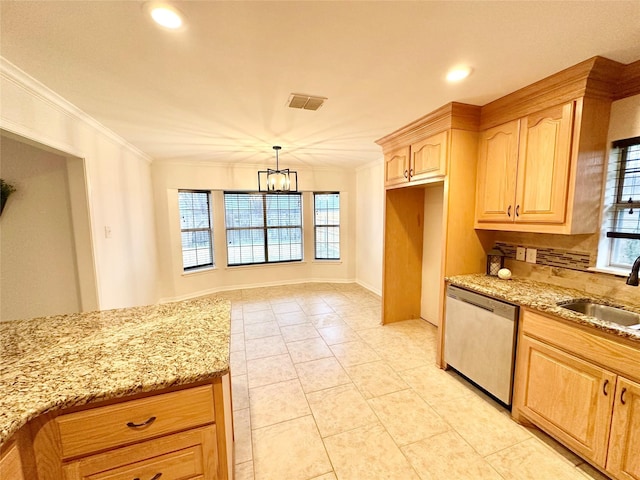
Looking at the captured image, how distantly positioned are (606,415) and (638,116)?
189 cm

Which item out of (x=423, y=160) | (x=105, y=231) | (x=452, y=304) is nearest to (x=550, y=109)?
(x=423, y=160)

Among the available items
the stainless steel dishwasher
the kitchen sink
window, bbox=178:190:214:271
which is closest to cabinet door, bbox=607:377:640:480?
the kitchen sink

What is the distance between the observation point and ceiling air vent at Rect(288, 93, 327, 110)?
6.86 ft

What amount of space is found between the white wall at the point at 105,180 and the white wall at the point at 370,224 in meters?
3.66

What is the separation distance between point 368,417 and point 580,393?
1.33 meters

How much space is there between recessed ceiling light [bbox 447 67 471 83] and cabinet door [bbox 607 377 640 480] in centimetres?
198

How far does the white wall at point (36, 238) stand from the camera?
2.33 metres

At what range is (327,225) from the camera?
577 centimetres

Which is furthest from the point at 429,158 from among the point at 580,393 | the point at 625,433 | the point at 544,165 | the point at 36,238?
the point at 36,238

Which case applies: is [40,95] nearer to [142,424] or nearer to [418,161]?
[142,424]

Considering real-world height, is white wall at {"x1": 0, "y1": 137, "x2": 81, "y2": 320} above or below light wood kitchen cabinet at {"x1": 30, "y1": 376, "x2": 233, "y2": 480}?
above

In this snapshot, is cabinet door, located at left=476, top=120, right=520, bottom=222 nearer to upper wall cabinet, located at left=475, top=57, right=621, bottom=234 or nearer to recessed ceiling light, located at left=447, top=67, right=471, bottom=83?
upper wall cabinet, located at left=475, top=57, right=621, bottom=234

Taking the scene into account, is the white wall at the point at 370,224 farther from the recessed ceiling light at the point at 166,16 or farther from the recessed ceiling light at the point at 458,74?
the recessed ceiling light at the point at 166,16

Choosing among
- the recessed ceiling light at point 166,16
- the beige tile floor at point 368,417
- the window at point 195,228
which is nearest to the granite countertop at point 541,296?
the beige tile floor at point 368,417
